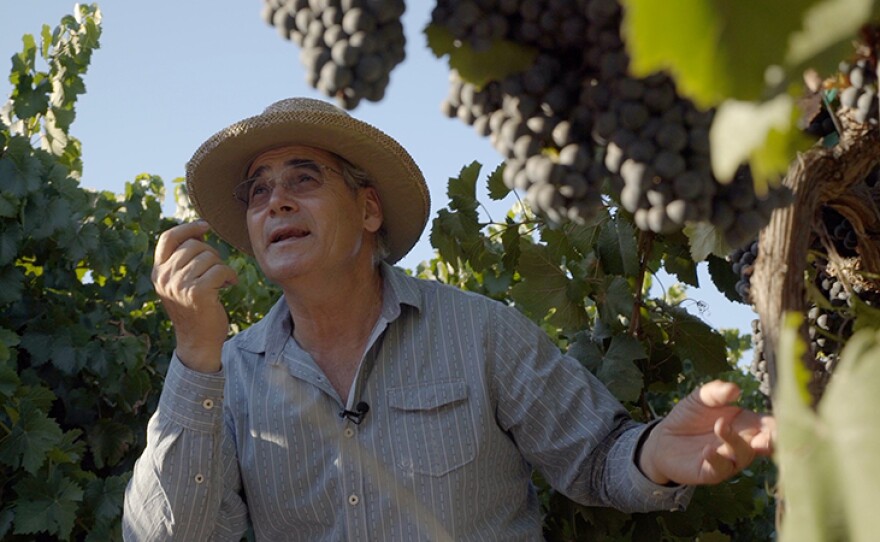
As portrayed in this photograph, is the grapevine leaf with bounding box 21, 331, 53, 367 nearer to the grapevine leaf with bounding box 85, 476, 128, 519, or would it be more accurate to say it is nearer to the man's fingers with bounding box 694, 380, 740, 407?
the grapevine leaf with bounding box 85, 476, 128, 519

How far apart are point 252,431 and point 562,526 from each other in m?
0.83

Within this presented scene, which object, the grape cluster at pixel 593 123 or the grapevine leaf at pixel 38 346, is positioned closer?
the grape cluster at pixel 593 123

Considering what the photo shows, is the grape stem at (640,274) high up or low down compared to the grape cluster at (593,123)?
up

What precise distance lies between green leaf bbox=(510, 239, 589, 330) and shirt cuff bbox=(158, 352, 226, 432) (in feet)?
2.69

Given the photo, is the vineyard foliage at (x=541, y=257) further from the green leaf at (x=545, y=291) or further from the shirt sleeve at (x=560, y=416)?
the shirt sleeve at (x=560, y=416)

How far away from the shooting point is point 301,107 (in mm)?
3096

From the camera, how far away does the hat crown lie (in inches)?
121

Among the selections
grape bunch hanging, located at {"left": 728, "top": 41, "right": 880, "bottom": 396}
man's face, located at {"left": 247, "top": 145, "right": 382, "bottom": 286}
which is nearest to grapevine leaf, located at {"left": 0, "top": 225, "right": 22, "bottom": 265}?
man's face, located at {"left": 247, "top": 145, "right": 382, "bottom": 286}

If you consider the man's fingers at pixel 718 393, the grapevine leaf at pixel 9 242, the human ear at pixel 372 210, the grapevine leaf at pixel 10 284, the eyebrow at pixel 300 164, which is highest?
the grapevine leaf at pixel 9 242

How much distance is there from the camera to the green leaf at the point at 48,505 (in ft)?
13.6

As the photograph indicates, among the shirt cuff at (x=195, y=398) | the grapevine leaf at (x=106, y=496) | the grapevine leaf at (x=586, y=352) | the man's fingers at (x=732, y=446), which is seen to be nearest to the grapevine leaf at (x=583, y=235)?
the grapevine leaf at (x=586, y=352)

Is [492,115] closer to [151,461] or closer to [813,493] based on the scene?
[813,493]

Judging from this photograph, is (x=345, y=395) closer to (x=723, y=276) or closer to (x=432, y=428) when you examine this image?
(x=432, y=428)

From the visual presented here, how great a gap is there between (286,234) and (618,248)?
2.71 ft
